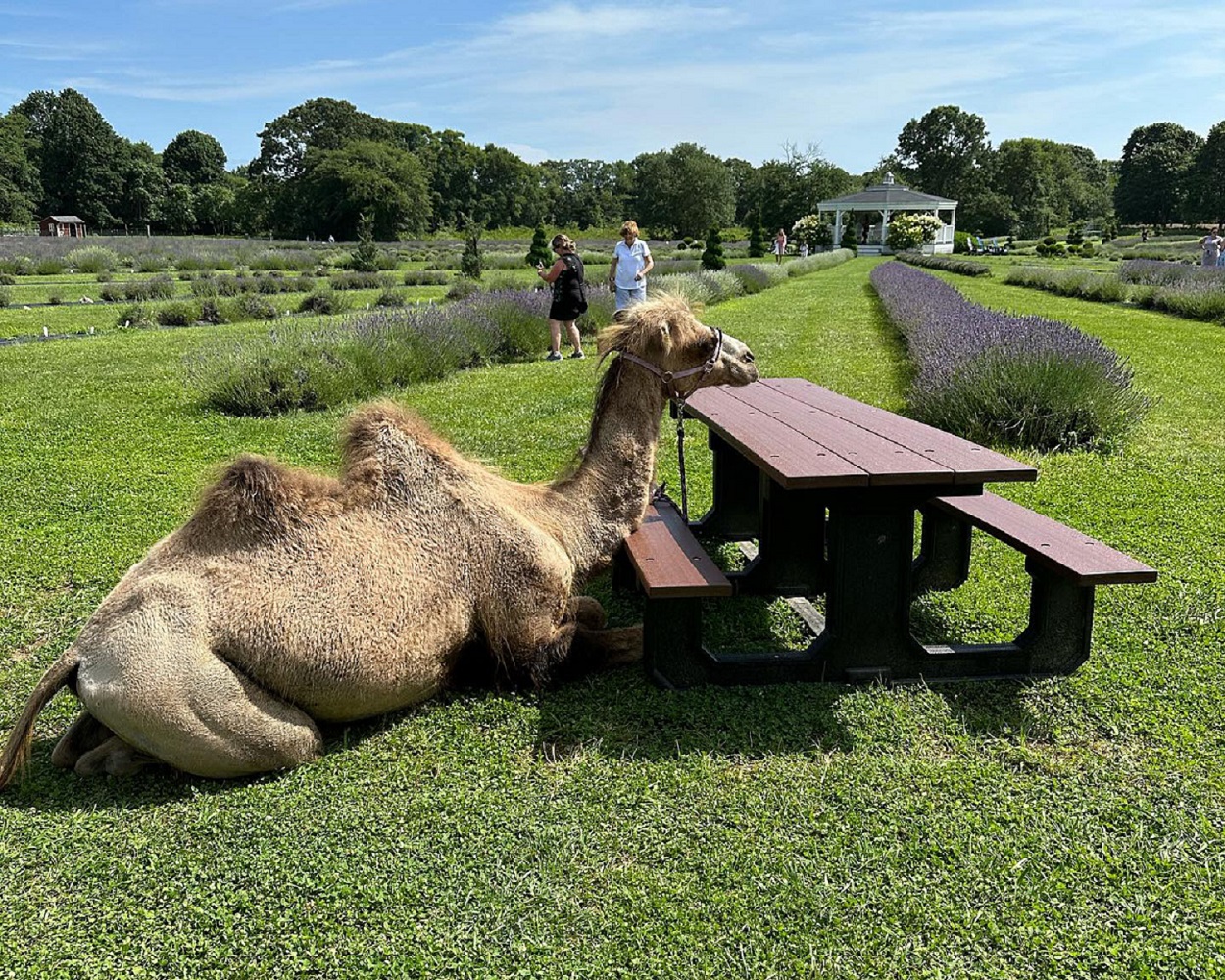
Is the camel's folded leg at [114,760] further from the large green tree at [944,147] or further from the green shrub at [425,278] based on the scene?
the large green tree at [944,147]

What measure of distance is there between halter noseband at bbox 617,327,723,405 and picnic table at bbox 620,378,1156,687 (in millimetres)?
420

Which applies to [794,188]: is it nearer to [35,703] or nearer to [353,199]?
[353,199]

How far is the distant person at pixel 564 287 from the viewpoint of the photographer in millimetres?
13086

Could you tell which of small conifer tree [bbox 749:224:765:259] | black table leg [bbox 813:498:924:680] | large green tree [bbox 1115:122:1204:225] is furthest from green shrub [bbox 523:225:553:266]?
large green tree [bbox 1115:122:1204:225]

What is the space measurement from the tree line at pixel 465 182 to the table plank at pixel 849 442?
2702 inches

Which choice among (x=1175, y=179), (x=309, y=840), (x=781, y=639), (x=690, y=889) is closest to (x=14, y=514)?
(x=309, y=840)

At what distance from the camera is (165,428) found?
9.43 meters

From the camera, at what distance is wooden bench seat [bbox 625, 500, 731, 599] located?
3588mm

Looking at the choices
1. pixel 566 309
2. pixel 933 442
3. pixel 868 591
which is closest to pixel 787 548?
pixel 868 591

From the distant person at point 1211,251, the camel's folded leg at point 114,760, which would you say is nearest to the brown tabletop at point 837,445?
the camel's folded leg at point 114,760

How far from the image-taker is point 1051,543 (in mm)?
3971

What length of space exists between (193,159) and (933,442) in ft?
395

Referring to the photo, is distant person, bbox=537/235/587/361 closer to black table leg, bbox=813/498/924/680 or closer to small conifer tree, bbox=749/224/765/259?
black table leg, bbox=813/498/924/680

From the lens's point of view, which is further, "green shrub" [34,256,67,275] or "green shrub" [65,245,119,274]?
"green shrub" [65,245,119,274]
